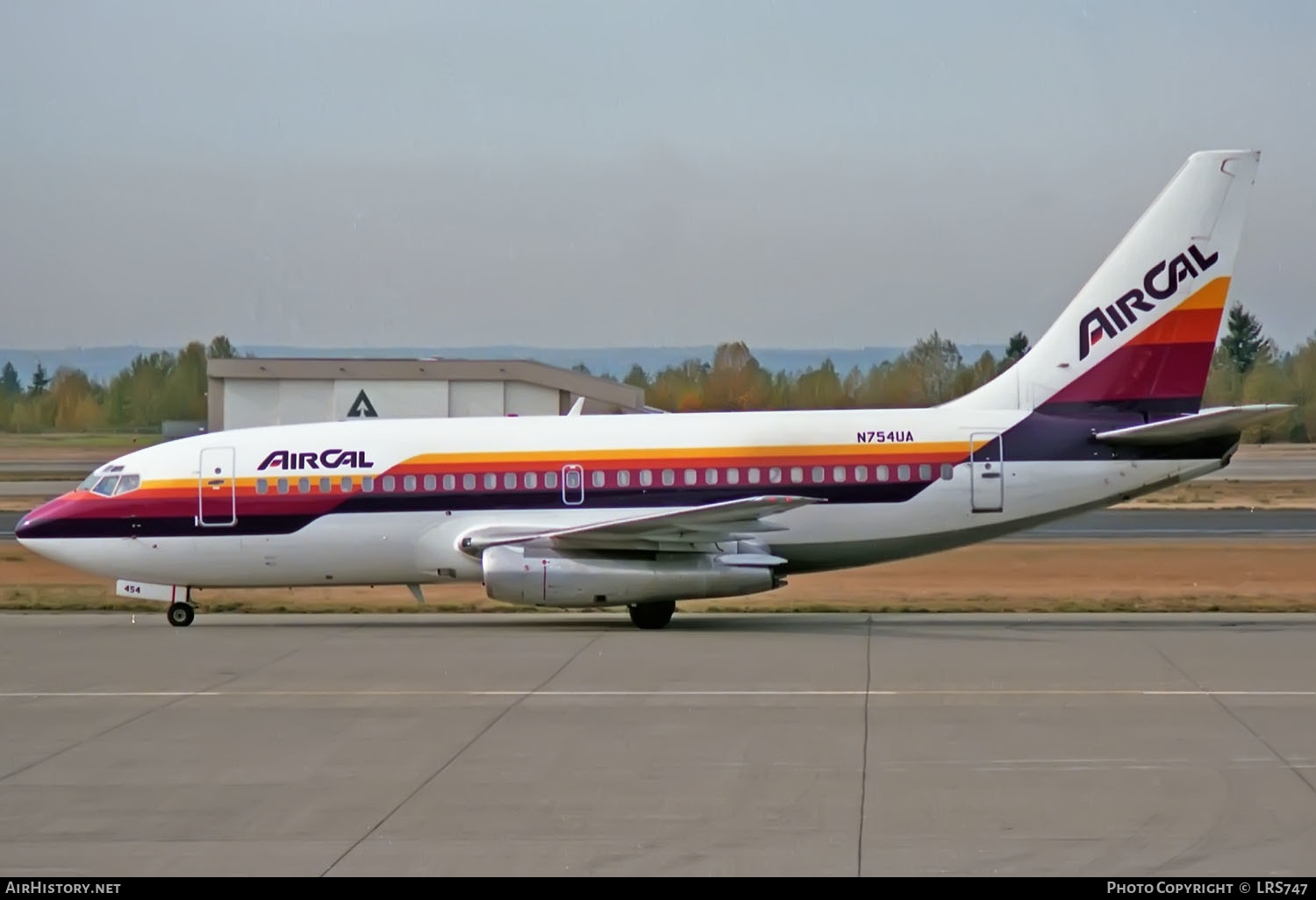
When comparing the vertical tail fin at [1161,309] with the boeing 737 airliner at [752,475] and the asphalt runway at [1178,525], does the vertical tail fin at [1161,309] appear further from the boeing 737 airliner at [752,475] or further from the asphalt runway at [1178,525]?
the asphalt runway at [1178,525]

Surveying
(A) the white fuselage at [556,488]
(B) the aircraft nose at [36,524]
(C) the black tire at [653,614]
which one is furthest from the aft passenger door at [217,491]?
(C) the black tire at [653,614]

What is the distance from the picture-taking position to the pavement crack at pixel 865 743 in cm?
963

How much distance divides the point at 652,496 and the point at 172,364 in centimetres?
7449

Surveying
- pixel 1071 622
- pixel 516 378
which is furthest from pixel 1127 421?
pixel 516 378

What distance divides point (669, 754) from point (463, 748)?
1.72 meters

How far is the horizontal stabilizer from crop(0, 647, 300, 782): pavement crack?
1168cm

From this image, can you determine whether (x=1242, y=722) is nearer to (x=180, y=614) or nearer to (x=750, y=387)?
(x=180, y=614)

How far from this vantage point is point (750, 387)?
5269cm

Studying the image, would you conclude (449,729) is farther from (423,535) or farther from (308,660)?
(423,535)

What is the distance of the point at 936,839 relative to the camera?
9.99 m

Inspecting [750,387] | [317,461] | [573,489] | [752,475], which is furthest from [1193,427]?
[750,387]

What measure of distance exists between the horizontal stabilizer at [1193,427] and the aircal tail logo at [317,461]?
1058 centimetres

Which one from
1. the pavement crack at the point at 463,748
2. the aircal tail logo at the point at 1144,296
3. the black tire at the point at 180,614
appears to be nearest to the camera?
the pavement crack at the point at 463,748

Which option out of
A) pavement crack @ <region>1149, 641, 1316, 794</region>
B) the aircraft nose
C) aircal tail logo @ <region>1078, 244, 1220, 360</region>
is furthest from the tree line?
the aircraft nose
